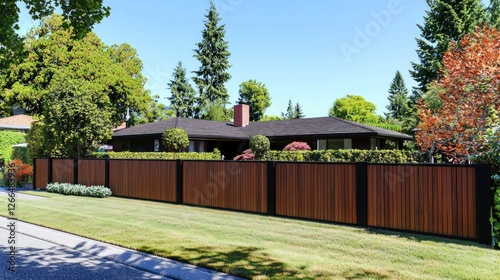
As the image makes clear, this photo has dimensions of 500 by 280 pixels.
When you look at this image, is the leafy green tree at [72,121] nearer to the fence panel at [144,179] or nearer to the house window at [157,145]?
the fence panel at [144,179]

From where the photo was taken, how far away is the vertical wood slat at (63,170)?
17.8m

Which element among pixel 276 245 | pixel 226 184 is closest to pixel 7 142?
pixel 226 184

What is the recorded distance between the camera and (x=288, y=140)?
28.7m

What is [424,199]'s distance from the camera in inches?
324

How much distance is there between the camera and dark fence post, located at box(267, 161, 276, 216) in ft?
35.8

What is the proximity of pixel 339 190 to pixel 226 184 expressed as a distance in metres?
4.00

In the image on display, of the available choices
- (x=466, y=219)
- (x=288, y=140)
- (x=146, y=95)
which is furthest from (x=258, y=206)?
(x=146, y=95)

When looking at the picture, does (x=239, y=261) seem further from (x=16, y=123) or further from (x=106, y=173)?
(x=16, y=123)

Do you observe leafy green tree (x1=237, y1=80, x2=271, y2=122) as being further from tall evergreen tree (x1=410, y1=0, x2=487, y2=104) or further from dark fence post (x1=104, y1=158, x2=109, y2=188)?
dark fence post (x1=104, y1=158, x2=109, y2=188)

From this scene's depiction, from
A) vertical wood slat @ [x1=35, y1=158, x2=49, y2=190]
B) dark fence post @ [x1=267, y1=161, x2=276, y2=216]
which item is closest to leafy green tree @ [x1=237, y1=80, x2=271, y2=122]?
vertical wood slat @ [x1=35, y1=158, x2=49, y2=190]

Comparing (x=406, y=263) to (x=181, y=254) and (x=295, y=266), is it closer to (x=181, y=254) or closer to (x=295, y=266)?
(x=295, y=266)

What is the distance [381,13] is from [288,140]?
1504cm

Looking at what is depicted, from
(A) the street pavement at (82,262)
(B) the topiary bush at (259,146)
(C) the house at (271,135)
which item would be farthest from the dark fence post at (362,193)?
(C) the house at (271,135)

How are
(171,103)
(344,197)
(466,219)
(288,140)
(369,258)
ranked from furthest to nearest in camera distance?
(171,103), (288,140), (344,197), (466,219), (369,258)
